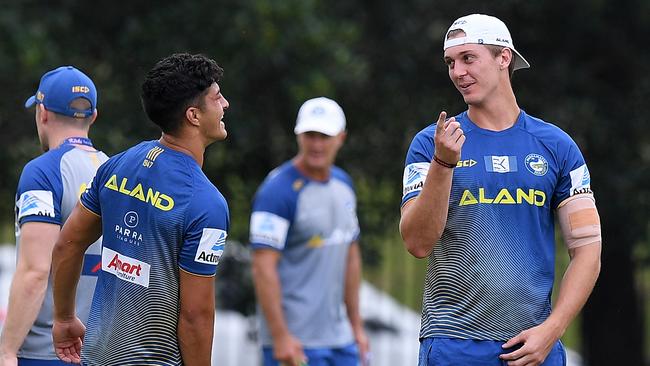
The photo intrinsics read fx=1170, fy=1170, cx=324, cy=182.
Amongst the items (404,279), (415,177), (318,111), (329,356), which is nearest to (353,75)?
(318,111)

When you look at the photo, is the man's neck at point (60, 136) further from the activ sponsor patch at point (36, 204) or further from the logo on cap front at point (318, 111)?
the logo on cap front at point (318, 111)

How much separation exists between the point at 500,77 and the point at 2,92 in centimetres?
632

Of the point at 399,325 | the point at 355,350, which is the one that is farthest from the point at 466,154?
the point at 399,325

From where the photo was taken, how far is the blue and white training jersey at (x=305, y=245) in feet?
25.3

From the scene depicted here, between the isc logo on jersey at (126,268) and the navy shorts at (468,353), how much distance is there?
3.86 feet

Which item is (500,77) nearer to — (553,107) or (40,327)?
(40,327)

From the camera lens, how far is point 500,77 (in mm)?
4781

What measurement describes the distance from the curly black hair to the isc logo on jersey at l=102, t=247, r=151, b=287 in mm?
526

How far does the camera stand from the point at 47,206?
16.9 feet

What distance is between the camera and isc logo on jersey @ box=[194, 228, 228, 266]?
14.4 feet

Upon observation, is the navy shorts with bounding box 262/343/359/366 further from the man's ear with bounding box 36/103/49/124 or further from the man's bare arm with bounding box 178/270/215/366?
the man's bare arm with bounding box 178/270/215/366

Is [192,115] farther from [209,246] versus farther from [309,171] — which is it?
[309,171]

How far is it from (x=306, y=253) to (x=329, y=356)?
704 millimetres

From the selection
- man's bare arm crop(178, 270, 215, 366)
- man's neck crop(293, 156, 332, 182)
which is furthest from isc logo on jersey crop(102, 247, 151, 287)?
man's neck crop(293, 156, 332, 182)
